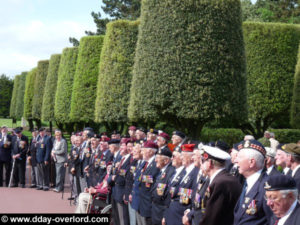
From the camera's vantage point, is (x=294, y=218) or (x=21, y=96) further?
(x=21, y=96)

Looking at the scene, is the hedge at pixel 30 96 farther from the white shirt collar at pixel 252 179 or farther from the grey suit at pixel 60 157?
the white shirt collar at pixel 252 179

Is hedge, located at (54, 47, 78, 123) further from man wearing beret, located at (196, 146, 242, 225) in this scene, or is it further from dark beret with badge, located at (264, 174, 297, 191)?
dark beret with badge, located at (264, 174, 297, 191)

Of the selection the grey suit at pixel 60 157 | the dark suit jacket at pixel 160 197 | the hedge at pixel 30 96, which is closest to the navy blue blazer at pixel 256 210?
the dark suit jacket at pixel 160 197

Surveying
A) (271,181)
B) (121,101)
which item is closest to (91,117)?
(121,101)

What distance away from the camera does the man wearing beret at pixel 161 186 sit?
689 centimetres

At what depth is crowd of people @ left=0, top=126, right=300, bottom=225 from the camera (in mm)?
4582

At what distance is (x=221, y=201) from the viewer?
5027 mm

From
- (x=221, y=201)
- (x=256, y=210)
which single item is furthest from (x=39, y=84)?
(x=256, y=210)

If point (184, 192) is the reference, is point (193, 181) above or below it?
above

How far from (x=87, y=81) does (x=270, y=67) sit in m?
11.2

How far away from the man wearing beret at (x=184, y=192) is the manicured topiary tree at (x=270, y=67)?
16.0 metres

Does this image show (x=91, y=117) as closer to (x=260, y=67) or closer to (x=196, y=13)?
(x=260, y=67)

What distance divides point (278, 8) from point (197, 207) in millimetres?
43479

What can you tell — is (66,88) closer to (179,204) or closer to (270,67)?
(270,67)
